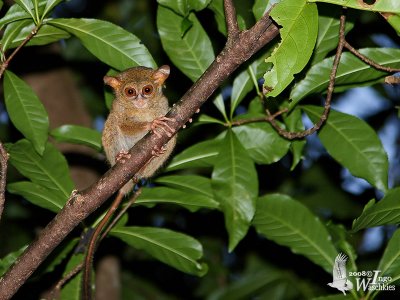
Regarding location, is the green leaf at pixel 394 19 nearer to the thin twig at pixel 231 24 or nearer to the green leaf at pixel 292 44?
the green leaf at pixel 292 44

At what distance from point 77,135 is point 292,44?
1833 mm

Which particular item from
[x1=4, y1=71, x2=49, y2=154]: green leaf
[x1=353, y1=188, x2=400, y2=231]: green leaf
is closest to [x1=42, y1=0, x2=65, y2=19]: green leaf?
[x1=4, y1=71, x2=49, y2=154]: green leaf

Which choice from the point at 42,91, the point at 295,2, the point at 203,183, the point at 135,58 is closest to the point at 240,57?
the point at 295,2

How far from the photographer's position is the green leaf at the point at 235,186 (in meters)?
3.82

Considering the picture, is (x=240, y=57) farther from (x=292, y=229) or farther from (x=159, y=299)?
(x=159, y=299)

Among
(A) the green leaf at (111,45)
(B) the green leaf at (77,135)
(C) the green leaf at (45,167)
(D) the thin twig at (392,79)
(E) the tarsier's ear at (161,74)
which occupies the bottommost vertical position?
(C) the green leaf at (45,167)

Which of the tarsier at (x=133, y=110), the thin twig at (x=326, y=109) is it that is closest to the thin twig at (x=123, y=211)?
the tarsier at (x=133, y=110)

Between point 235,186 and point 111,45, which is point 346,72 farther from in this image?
point 111,45

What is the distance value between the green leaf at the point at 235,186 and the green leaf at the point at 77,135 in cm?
85

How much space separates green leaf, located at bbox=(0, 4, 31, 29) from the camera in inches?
148

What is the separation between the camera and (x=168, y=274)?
7414 millimetres

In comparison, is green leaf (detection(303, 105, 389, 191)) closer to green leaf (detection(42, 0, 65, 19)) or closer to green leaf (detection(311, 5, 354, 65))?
green leaf (detection(311, 5, 354, 65))

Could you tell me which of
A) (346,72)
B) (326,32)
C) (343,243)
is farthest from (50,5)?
(343,243)

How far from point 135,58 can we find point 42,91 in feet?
8.45
